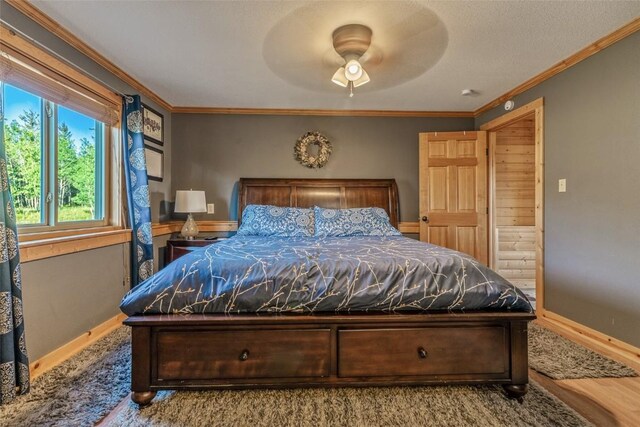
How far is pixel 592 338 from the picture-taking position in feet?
7.60

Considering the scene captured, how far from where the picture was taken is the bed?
1.57 metres

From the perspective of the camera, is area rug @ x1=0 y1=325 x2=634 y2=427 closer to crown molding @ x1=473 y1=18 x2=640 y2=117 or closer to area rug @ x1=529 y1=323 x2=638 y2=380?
area rug @ x1=529 y1=323 x2=638 y2=380

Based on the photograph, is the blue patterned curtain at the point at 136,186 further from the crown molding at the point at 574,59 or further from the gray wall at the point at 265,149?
the crown molding at the point at 574,59

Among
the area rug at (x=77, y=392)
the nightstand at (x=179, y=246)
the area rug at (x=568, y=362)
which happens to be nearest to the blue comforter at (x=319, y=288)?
the area rug at (x=77, y=392)

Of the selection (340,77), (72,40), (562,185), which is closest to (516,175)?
(562,185)

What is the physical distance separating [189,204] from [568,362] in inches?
142

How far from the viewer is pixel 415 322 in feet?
5.28

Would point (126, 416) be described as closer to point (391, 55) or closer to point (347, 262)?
point (347, 262)

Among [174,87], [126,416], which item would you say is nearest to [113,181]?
[174,87]

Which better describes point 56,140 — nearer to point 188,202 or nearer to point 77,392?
point 188,202

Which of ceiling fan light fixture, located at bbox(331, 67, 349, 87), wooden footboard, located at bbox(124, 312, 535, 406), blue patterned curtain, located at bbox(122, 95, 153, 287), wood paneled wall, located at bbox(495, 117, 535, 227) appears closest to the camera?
wooden footboard, located at bbox(124, 312, 535, 406)

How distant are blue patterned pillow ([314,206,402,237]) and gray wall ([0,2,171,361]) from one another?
1.88 m

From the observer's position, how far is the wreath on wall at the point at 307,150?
389 cm

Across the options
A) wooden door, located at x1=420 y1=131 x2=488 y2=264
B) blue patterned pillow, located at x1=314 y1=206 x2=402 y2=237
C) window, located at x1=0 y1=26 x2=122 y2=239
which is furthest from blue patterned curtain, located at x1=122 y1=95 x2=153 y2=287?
wooden door, located at x1=420 y1=131 x2=488 y2=264
